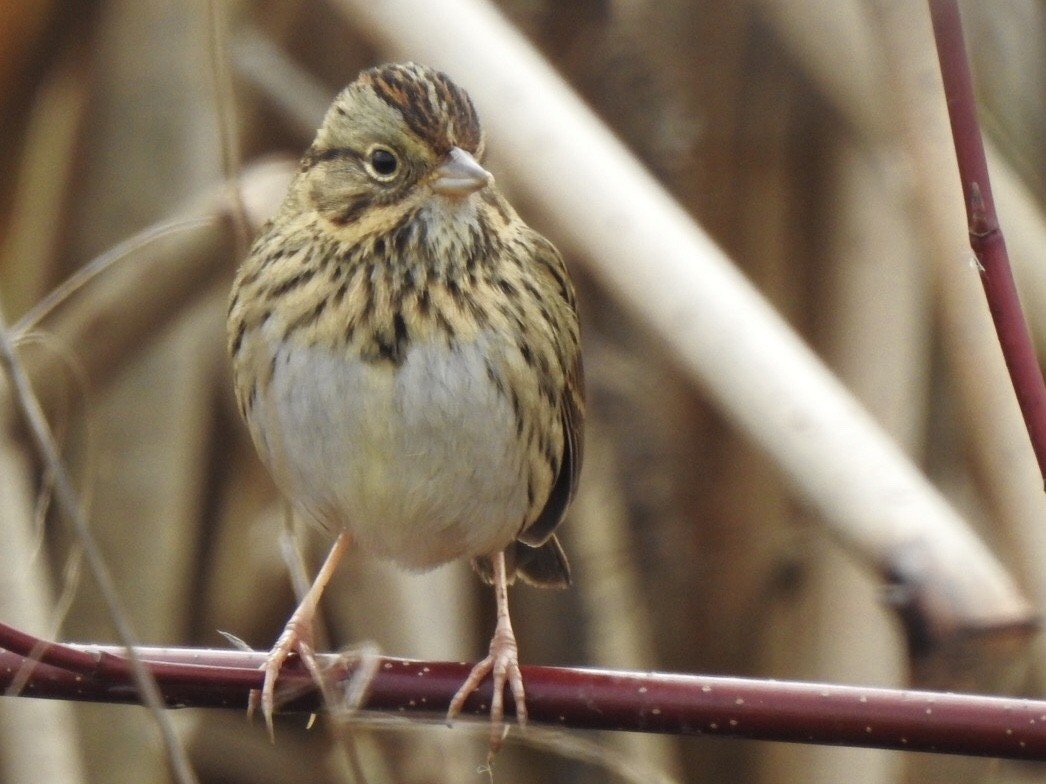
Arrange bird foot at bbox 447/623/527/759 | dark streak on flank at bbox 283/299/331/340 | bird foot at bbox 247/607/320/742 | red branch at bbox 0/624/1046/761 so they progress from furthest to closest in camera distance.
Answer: dark streak on flank at bbox 283/299/331/340 → bird foot at bbox 247/607/320/742 → bird foot at bbox 447/623/527/759 → red branch at bbox 0/624/1046/761

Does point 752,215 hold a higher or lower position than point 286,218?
lower

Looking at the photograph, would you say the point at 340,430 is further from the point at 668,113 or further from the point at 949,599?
the point at 668,113

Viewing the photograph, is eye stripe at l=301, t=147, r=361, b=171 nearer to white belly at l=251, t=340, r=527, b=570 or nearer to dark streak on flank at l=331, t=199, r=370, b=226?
dark streak on flank at l=331, t=199, r=370, b=226

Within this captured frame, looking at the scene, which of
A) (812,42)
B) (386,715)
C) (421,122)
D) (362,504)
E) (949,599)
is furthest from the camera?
(812,42)

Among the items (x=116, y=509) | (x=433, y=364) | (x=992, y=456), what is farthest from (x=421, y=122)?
(x=116, y=509)

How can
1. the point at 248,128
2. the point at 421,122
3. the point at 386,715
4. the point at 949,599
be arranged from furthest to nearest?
the point at 248,128, the point at 421,122, the point at 949,599, the point at 386,715

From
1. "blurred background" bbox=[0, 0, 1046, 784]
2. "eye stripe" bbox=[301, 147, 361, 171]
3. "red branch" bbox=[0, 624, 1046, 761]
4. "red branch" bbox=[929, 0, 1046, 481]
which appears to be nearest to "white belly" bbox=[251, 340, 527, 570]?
"eye stripe" bbox=[301, 147, 361, 171]

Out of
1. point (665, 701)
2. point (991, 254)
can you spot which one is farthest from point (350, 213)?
point (991, 254)
